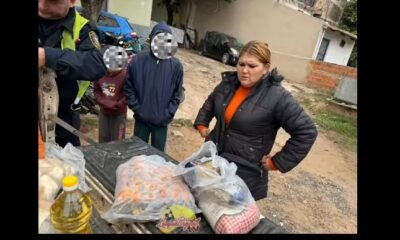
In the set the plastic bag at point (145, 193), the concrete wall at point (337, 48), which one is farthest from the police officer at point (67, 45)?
the concrete wall at point (337, 48)

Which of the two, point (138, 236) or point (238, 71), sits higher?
point (238, 71)

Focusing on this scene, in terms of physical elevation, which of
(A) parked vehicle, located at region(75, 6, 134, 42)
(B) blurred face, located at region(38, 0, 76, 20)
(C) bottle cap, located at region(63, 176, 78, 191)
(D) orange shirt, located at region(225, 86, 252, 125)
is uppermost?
(B) blurred face, located at region(38, 0, 76, 20)

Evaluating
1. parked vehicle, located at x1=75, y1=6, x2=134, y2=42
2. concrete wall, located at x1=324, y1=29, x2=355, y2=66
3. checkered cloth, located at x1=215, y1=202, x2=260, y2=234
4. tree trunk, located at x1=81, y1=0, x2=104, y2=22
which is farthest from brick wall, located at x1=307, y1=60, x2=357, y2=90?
checkered cloth, located at x1=215, y1=202, x2=260, y2=234

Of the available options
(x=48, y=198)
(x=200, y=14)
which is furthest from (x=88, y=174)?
(x=200, y=14)

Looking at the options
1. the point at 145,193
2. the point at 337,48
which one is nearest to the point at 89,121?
the point at 145,193

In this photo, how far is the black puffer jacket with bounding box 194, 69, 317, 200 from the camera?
1.76 m

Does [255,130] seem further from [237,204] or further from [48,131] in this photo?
[48,131]

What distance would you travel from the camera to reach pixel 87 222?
1.01 meters

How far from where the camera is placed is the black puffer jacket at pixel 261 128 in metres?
1.76

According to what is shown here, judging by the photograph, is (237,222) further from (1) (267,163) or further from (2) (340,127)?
(2) (340,127)

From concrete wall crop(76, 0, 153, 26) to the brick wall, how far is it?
784cm

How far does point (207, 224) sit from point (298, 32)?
1472 cm

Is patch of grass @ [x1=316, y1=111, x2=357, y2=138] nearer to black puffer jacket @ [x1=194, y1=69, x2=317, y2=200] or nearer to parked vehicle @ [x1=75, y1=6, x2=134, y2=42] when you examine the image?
black puffer jacket @ [x1=194, y1=69, x2=317, y2=200]
